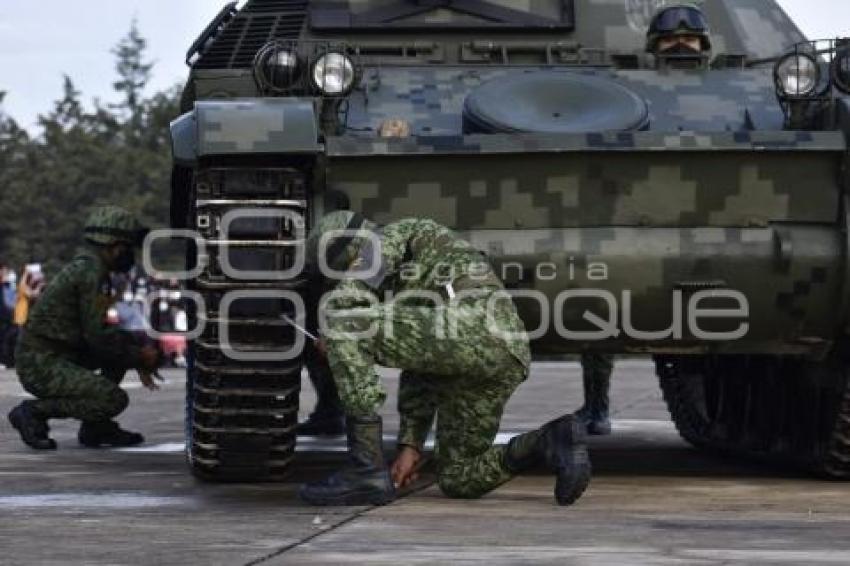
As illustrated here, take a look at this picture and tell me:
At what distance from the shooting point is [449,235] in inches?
375

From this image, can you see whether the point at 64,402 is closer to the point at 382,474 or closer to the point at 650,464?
the point at 650,464

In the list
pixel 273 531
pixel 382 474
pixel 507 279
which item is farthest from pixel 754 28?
pixel 273 531

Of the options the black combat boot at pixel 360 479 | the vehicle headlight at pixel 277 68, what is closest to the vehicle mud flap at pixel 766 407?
the black combat boot at pixel 360 479

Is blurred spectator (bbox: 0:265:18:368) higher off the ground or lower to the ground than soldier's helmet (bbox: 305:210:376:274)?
lower

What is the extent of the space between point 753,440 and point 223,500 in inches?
152

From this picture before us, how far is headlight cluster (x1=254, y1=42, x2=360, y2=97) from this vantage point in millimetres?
10578

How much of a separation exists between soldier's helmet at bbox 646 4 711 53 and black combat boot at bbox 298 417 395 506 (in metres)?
3.32

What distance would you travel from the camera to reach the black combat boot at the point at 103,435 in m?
13.7

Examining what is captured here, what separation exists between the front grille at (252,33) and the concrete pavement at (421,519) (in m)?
2.15

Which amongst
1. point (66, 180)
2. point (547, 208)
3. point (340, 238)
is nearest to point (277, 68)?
point (547, 208)

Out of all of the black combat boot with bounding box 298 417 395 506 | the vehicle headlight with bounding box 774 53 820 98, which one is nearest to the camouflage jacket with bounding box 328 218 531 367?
the black combat boot with bounding box 298 417 395 506

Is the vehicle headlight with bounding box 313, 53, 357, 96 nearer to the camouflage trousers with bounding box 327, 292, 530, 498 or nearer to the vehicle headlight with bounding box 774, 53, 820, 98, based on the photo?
the camouflage trousers with bounding box 327, 292, 530, 498

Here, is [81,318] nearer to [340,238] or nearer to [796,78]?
[340,238]

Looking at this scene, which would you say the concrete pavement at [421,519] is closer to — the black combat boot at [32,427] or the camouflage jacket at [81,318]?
the black combat boot at [32,427]
